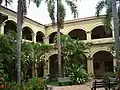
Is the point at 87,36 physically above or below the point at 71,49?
above

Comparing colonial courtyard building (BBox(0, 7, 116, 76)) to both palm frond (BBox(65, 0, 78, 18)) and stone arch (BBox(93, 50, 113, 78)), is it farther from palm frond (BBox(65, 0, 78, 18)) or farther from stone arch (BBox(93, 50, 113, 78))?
palm frond (BBox(65, 0, 78, 18))

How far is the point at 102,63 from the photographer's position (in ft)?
97.8

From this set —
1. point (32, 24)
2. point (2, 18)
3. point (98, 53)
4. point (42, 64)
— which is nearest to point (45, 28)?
point (32, 24)

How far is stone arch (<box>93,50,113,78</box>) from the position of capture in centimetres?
2959

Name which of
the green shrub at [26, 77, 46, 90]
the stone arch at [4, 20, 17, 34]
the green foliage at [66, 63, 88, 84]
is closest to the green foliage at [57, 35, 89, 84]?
the green foliage at [66, 63, 88, 84]

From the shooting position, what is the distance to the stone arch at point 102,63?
2959cm

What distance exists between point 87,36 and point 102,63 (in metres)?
4.41

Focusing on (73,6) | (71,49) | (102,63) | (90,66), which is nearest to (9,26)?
(71,49)

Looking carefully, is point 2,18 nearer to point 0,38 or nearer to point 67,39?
point 0,38

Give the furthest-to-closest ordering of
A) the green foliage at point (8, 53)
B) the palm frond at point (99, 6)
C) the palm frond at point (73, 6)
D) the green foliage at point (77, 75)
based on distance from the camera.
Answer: the palm frond at point (73, 6) → the green foliage at point (77, 75) → the palm frond at point (99, 6) → the green foliage at point (8, 53)

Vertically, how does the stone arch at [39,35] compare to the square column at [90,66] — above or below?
above

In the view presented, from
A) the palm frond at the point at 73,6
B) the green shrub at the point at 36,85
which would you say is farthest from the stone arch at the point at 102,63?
the green shrub at the point at 36,85

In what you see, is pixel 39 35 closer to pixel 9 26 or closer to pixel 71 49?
pixel 9 26

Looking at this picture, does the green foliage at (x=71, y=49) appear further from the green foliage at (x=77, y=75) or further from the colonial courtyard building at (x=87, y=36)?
the green foliage at (x=77, y=75)
